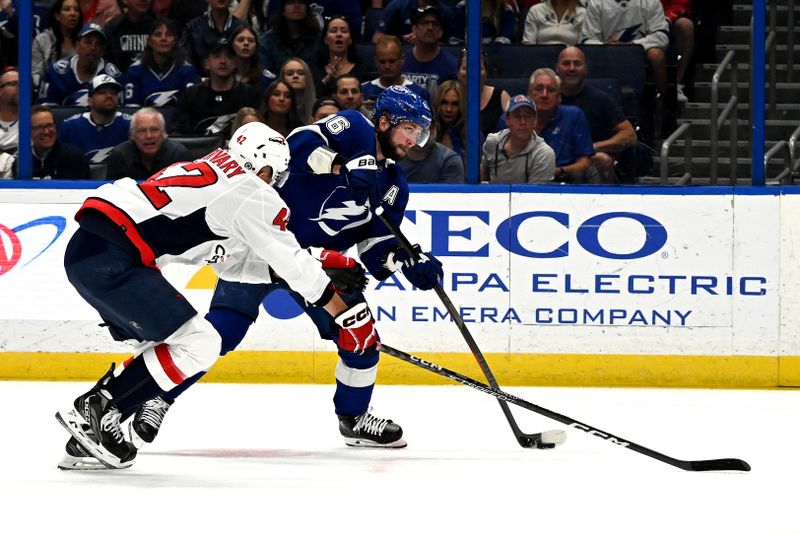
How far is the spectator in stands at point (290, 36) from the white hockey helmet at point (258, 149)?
2.58 m

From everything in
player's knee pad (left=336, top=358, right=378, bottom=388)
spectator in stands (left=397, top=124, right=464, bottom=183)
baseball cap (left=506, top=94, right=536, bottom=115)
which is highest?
baseball cap (left=506, top=94, right=536, bottom=115)

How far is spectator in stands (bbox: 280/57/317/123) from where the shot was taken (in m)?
6.43

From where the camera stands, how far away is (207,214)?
4.00m

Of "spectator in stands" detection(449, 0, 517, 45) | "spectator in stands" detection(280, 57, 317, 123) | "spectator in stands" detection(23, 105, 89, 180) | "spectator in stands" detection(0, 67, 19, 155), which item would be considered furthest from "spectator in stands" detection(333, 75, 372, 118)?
"spectator in stands" detection(0, 67, 19, 155)

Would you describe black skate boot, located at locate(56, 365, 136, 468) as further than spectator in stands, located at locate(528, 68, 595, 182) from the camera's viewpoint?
No

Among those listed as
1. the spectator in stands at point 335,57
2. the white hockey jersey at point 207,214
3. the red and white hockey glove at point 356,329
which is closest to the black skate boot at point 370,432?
the red and white hockey glove at point 356,329

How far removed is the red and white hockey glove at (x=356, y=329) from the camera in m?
4.29

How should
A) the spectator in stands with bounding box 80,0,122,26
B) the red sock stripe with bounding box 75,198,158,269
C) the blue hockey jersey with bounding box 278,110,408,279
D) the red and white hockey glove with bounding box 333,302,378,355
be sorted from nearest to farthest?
the red sock stripe with bounding box 75,198,158,269 → the red and white hockey glove with bounding box 333,302,378,355 → the blue hockey jersey with bounding box 278,110,408,279 → the spectator in stands with bounding box 80,0,122,26

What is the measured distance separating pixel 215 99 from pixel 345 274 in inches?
98.1

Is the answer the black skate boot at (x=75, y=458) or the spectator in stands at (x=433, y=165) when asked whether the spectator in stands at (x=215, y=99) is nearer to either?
the spectator in stands at (x=433, y=165)

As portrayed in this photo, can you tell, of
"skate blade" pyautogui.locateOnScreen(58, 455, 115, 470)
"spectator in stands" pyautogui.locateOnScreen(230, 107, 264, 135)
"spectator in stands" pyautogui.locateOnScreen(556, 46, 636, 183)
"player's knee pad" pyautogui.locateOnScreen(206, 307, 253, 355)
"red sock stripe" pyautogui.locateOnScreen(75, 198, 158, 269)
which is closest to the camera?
"red sock stripe" pyautogui.locateOnScreen(75, 198, 158, 269)

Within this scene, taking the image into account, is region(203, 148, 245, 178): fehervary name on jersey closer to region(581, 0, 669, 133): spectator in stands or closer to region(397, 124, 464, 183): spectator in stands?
region(397, 124, 464, 183): spectator in stands

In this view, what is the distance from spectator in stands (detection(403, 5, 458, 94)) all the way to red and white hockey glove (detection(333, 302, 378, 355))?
87.4 inches

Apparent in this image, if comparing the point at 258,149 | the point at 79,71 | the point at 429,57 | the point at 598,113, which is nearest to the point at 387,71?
the point at 429,57
